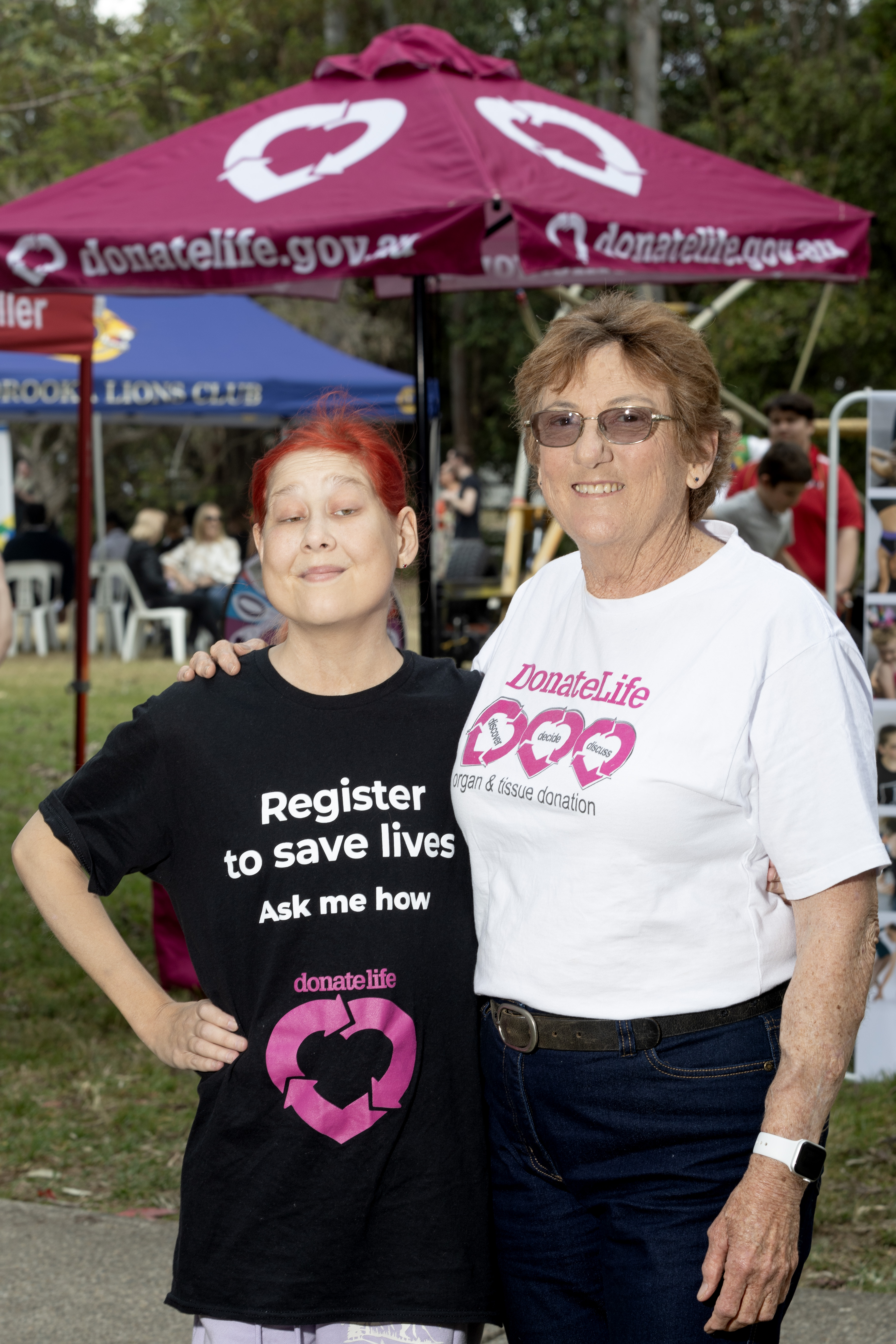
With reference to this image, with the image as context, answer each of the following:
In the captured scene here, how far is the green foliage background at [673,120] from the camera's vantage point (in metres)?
21.9

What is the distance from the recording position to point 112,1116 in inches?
173

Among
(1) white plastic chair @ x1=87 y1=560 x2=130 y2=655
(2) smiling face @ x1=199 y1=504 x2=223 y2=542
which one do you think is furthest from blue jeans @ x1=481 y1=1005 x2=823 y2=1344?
(1) white plastic chair @ x1=87 y1=560 x2=130 y2=655

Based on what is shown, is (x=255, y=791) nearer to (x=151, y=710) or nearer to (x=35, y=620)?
(x=151, y=710)

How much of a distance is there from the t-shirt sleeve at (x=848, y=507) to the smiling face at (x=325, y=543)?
17.7 ft

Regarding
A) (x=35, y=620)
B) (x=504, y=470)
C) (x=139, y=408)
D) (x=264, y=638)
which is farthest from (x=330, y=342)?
(x=264, y=638)

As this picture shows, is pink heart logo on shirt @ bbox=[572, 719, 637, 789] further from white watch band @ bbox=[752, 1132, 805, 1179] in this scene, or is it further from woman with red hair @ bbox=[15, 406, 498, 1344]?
white watch band @ bbox=[752, 1132, 805, 1179]

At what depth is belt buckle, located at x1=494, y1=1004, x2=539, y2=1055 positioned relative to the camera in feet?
6.15

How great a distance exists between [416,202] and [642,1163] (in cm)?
300

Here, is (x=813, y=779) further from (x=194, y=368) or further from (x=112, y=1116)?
(x=194, y=368)

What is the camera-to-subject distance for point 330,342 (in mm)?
27375

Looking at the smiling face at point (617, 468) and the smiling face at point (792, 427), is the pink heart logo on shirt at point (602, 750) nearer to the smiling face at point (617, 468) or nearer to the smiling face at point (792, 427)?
the smiling face at point (617, 468)

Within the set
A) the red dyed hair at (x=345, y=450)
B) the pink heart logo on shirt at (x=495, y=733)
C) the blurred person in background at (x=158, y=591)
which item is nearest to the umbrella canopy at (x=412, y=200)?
the red dyed hair at (x=345, y=450)

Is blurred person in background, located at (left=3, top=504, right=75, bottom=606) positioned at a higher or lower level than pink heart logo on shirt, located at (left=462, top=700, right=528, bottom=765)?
higher

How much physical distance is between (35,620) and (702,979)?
1456 cm
